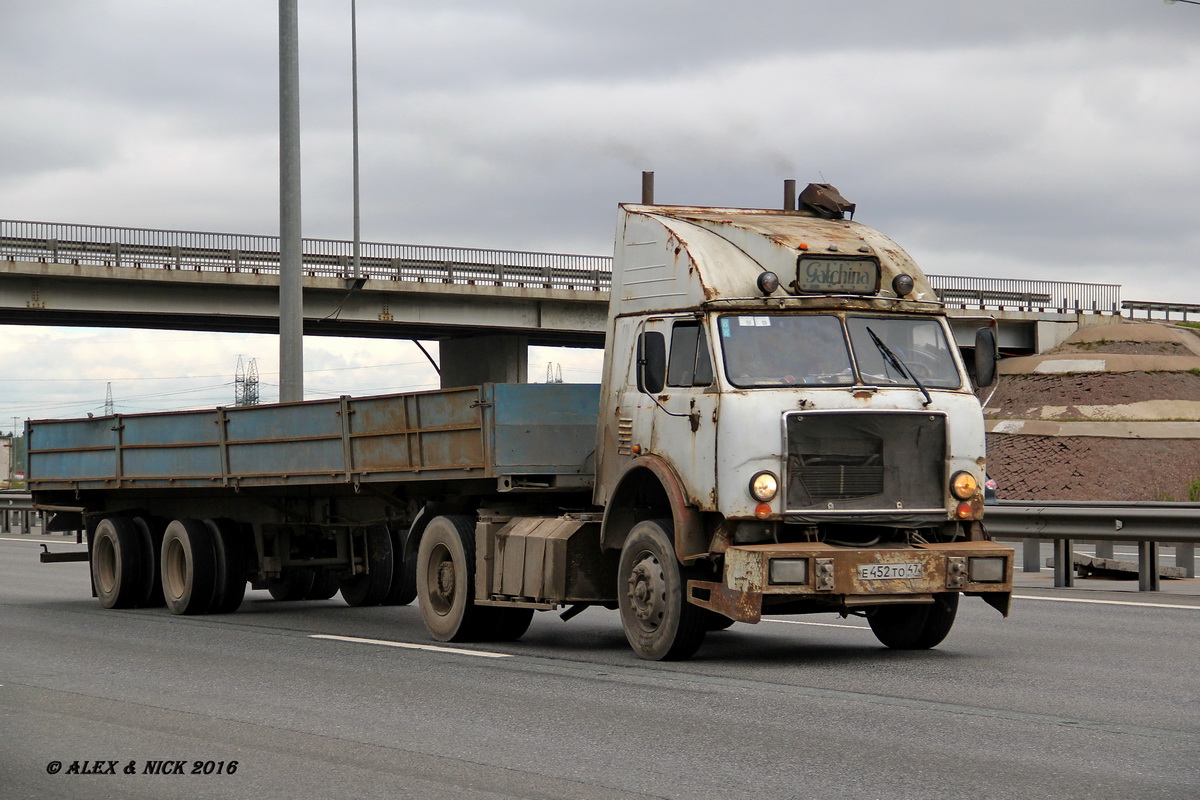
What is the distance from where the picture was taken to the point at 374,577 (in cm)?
1625

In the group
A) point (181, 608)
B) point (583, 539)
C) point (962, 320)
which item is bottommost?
point (181, 608)

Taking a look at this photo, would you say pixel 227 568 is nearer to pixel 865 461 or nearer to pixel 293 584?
pixel 293 584

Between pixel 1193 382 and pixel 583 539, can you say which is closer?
pixel 583 539

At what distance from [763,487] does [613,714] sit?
2.17m

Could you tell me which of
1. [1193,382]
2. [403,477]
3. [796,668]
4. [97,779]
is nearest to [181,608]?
[403,477]

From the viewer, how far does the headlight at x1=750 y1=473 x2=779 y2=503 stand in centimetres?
1011

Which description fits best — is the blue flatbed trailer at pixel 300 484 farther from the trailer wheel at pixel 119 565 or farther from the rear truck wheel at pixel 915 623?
the rear truck wheel at pixel 915 623

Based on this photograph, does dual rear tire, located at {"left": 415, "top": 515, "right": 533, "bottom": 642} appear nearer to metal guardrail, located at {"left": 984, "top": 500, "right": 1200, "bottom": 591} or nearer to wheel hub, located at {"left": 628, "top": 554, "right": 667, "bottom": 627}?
wheel hub, located at {"left": 628, "top": 554, "right": 667, "bottom": 627}

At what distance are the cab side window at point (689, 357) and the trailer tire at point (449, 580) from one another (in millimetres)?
2554

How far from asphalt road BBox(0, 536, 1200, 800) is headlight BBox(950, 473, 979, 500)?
1119 millimetres

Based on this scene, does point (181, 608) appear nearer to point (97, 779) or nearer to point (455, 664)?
point (455, 664)

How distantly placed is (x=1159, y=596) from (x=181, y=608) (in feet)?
32.2

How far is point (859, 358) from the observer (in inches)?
418

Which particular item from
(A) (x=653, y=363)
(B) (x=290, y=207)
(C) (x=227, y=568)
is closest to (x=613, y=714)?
(A) (x=653, y=363)
